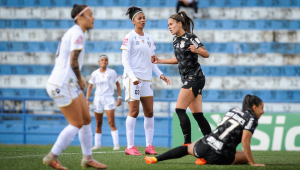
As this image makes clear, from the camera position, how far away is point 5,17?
12594mm

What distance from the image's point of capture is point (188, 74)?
4.93 m

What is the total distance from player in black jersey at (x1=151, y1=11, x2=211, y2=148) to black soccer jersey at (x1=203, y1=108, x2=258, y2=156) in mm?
798

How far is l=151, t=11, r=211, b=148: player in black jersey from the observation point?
479cm

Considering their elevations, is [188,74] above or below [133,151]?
above

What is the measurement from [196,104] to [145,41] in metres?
1.31

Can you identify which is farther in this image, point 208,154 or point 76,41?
point 208,154

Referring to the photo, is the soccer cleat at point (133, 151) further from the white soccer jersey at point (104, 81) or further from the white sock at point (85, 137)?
the white soccer jersey at point (104, 81)

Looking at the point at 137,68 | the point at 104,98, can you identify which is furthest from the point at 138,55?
the point at 104,98

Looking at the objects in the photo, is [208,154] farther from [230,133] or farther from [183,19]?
[183,19]

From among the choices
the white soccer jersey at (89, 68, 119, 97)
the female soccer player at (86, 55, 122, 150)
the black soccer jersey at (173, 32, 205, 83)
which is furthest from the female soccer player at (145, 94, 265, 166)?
the white soccer jersey at (89, 68, 119, 97)

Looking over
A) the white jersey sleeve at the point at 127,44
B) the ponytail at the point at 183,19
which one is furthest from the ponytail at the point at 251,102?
the white jersey sleeve at the point at 127,44

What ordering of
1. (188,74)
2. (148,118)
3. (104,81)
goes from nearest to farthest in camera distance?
(188,74)
(148,118)
(104,81)

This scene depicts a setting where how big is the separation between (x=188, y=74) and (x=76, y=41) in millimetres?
Answer: 1778

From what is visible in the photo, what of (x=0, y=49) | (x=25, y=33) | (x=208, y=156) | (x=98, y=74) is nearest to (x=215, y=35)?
(x=98, y=74)
